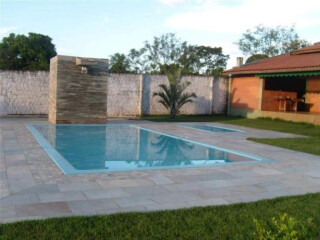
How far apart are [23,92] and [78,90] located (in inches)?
162

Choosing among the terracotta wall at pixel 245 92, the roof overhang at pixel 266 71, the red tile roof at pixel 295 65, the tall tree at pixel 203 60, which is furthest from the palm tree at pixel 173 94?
the tall tree at pixel 203 60

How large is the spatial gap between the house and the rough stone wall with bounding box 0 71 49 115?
37.1 ft

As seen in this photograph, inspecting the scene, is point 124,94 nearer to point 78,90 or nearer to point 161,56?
point 78,90

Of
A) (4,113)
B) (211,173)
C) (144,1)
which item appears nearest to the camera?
(211,173)

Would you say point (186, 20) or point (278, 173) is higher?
point (186, 20)

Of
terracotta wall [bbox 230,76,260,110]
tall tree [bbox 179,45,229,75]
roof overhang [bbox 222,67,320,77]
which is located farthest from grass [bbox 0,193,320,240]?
tall tree [bbox 179,45,229,75]

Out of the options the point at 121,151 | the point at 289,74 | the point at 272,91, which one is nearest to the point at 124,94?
the point at 272,91

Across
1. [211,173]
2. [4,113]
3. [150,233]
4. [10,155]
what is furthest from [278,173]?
[4,113]

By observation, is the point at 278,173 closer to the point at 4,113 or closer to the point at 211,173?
the point at 211,173

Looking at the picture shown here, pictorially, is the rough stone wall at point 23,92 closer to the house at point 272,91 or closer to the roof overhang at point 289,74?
the house at point 272,91

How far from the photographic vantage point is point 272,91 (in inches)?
845

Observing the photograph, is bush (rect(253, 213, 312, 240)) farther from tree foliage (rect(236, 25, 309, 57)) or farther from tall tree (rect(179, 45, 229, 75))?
tree foliage (rect(236, 25, 309, 57))

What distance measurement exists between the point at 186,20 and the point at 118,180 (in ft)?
45.1

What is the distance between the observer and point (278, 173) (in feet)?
23.8
